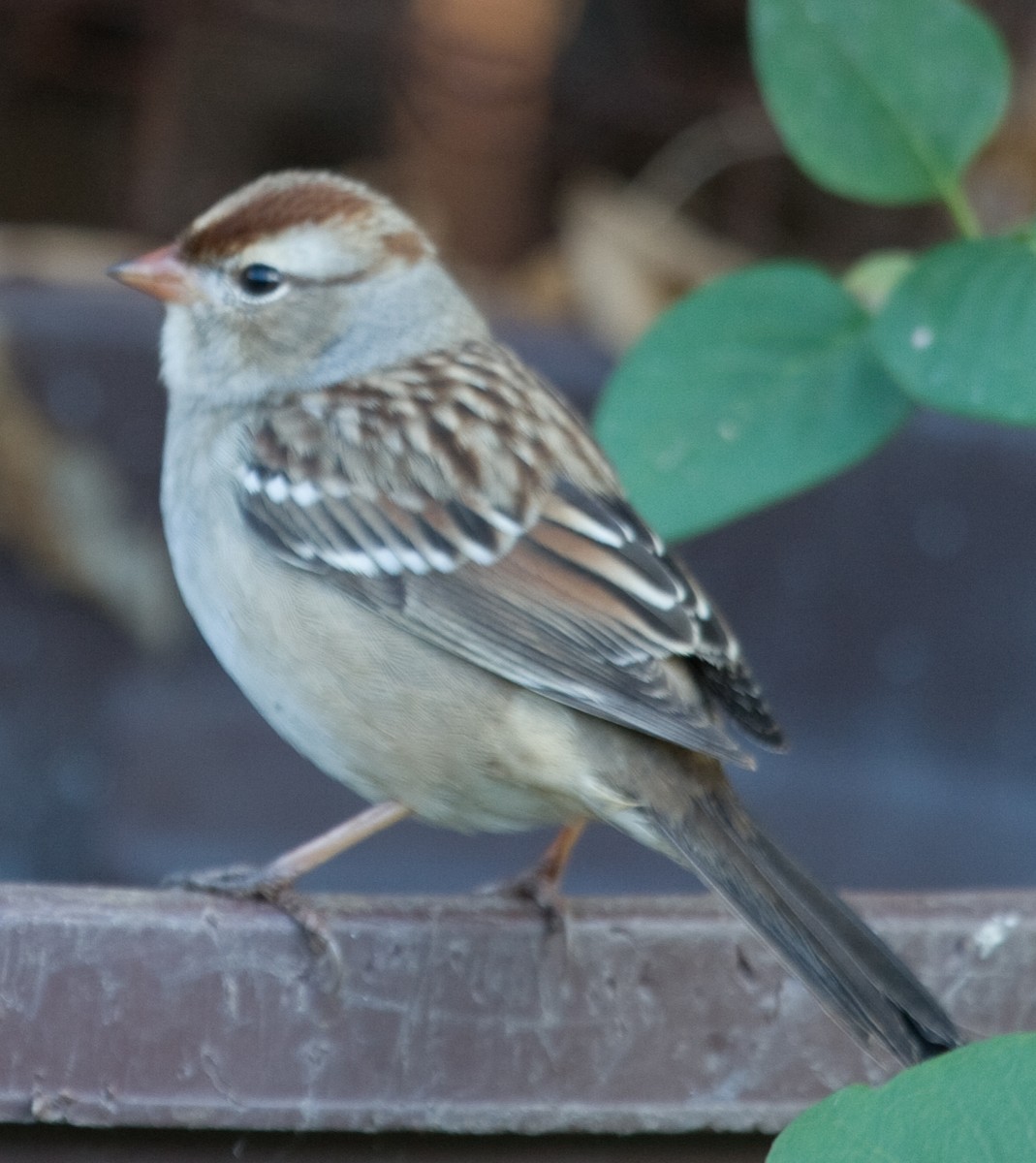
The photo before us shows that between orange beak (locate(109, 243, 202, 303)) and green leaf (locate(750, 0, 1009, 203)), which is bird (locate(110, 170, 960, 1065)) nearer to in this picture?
orange beak (locate(109, 243, 202, 303))

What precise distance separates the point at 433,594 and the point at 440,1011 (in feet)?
1.45

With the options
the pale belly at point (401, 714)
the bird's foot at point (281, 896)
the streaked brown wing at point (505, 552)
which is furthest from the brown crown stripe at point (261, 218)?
the bird's foot at point (281, 896)

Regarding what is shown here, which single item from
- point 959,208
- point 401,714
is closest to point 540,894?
point 401,714

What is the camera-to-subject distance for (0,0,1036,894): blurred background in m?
3.34

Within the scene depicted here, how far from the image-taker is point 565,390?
3480mm

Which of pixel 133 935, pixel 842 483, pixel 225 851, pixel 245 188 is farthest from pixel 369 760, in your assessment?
pixel 842 483

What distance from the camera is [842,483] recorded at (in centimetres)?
347

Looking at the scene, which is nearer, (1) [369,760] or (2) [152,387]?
(1) [369,760]

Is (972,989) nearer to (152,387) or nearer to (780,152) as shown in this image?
(152,387)

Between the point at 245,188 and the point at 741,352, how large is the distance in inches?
26.1

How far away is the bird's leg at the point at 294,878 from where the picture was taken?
1633 millimetres

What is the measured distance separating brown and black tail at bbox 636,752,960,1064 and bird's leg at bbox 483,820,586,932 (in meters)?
0.12

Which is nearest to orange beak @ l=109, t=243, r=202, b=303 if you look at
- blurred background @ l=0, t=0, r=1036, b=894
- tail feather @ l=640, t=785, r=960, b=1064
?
tail feather @ l=640, t=785, r=960, b=1064

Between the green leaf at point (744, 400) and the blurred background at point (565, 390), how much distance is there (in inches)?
55.8
